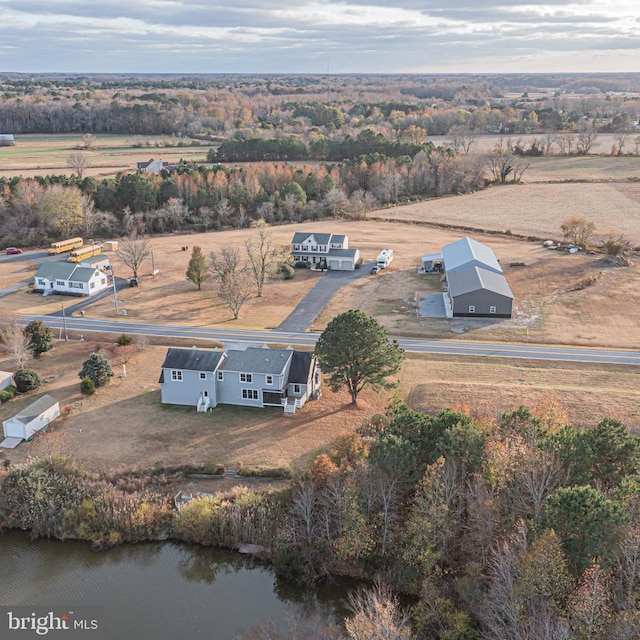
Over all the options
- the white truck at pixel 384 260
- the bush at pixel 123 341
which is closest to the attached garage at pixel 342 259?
the white truck at pixel 384 260

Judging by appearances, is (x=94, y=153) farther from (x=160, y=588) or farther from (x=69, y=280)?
(x=160, y=588)

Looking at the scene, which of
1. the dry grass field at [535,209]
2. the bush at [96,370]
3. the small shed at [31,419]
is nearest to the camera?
the small shed at [31,419]

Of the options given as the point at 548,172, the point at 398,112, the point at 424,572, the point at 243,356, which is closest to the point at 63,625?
the point at 424,572

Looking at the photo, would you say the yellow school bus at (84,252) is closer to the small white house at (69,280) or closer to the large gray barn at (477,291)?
the small white house at (69,280)

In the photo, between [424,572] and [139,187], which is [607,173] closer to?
[139,187]

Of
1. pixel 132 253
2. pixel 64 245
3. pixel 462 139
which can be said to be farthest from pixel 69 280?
pixel 462 139

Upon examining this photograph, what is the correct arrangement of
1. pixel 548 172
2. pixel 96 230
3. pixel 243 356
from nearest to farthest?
pixel 243 356 < pixel 96 230 < pixel 548 172

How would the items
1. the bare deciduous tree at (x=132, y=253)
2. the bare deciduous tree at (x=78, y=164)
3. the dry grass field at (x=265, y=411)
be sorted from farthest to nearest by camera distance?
the bare deciduous tree at (x=78, y=164) → the bare deciduous tree at (x=132, y=253) → the dry grass field at (x=265, y=411)

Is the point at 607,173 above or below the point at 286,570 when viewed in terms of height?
above
